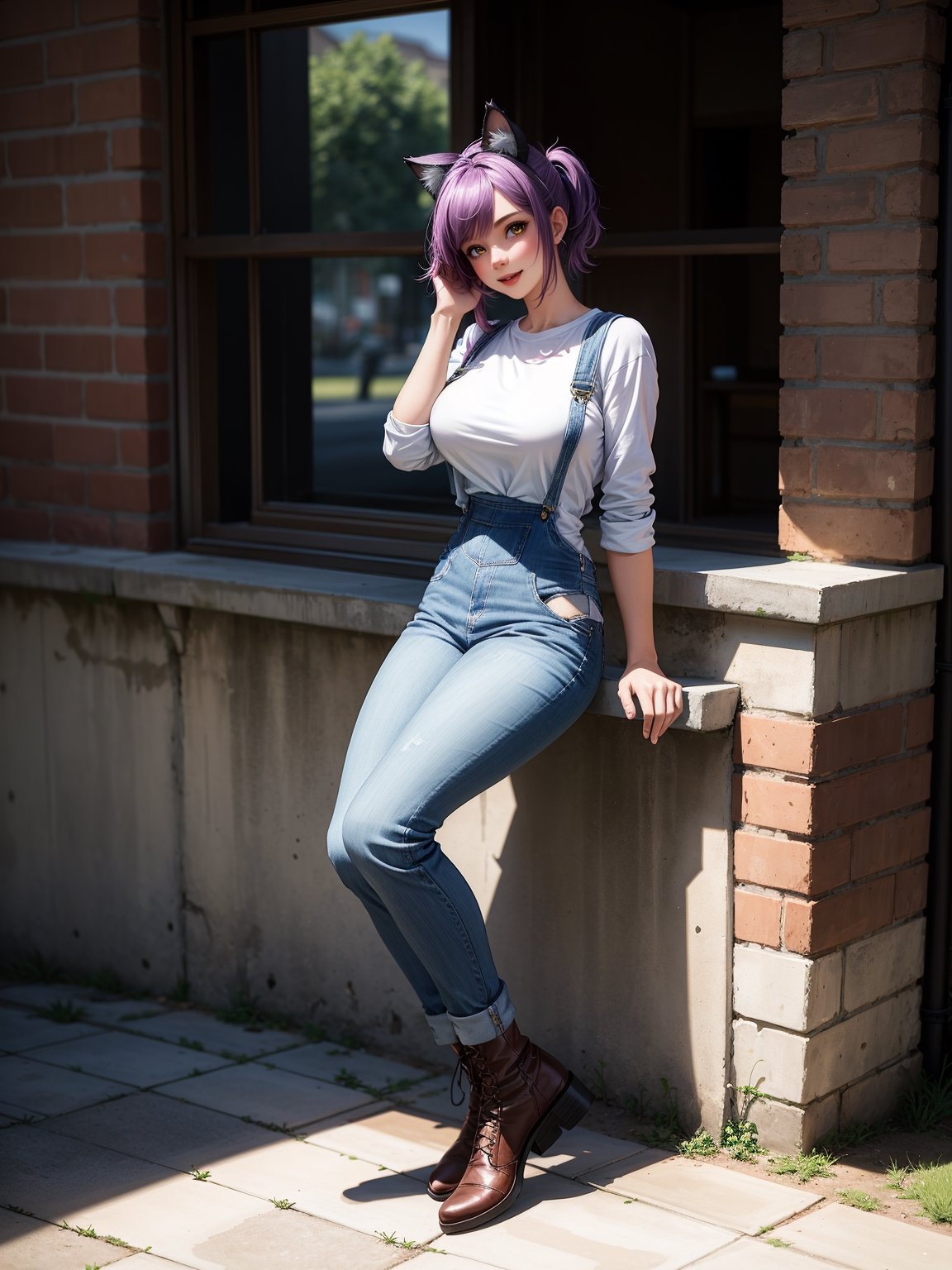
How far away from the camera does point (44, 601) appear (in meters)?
4.54

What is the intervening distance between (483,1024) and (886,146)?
1.92m

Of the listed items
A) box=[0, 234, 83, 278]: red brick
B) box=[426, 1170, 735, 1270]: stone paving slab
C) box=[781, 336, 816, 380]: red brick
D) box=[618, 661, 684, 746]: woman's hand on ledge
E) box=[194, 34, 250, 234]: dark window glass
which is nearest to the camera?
box=[426, 1170, 735, 1270]: stone paving slab

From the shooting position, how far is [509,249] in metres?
3.01

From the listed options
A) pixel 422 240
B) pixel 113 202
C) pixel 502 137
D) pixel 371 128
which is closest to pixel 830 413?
pixel 502 137

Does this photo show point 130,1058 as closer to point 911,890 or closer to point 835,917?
point 835,917

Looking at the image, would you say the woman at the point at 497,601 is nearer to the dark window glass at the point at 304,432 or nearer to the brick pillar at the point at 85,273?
the dark window glass at the point at 304,432

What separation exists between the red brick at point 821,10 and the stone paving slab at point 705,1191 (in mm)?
2365

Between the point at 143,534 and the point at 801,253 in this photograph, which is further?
the point at 143,534

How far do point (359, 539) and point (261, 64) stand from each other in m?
1.32

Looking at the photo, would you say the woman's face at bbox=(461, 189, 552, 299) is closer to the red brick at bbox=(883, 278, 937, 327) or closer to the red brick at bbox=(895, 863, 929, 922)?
the red brick at bbox=(883, 278, 937, 327)

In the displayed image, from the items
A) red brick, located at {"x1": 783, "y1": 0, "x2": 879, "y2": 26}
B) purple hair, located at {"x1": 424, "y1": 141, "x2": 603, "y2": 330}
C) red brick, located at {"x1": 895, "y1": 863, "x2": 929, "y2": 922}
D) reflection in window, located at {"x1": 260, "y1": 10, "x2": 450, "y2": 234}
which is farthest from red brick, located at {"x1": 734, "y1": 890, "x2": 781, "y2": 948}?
reflection in window, located at {"x1": 260, "y1": 10, "x2": 450, "y2": 234}

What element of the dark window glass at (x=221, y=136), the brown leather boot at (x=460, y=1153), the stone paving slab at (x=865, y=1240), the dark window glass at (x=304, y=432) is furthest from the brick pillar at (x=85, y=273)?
the stone paving slab at (x=865, y=1240)

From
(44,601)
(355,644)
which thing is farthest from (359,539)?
(44,601)

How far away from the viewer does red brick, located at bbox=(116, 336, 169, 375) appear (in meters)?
4.34
